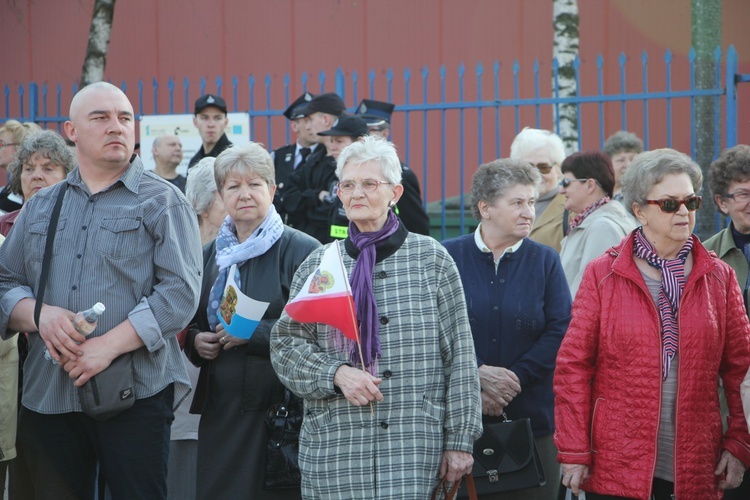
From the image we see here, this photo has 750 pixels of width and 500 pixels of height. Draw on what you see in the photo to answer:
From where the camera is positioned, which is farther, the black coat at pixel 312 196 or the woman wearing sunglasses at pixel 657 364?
the black coat at pixel 312 196

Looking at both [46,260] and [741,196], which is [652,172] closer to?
[741,196]

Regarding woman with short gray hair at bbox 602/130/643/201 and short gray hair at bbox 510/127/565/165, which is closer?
short gray hair at bbox 510/127/565/165

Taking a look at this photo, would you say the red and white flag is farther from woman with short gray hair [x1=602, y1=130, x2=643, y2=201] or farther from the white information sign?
the white information sign

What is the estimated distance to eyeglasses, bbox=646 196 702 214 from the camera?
354 cm

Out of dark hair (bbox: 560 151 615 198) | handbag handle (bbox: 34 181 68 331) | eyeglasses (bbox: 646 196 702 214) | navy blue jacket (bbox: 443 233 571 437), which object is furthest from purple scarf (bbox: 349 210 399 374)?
dark hair (bbox: 560 151 615 198)

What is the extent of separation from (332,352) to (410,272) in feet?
1.33

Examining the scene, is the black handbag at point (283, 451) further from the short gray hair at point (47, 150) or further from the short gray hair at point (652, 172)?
the short gray hair at point (47, 150)

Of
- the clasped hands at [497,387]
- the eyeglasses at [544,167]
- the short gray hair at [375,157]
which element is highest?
the eyeglasses at [544,167]

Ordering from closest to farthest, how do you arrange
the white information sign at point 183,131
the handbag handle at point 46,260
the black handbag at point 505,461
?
the handbag handle at point 46,260, the black handbag at point 505,461, the white information sign at point 183,131

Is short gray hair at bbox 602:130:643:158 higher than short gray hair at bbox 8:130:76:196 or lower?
higher

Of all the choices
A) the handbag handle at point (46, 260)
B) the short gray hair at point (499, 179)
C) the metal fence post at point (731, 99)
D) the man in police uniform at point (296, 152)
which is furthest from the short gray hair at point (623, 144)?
the handbag handle at point (46, 260)

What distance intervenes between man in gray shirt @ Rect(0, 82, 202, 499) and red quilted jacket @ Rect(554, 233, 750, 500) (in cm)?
143

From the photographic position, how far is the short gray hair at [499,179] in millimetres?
4234

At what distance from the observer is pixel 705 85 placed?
7871mm
